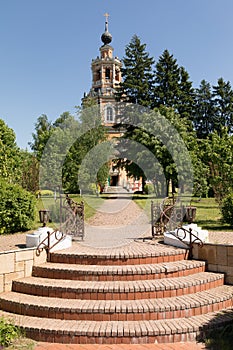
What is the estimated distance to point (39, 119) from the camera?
43406 millimetres

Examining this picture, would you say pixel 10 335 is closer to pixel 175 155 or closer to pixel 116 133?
pixel 175 155

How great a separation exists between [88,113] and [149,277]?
23841mm

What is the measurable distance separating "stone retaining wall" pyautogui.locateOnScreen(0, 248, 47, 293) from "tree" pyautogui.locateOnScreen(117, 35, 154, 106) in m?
26.7

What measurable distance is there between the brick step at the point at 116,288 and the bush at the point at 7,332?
81 centimetres

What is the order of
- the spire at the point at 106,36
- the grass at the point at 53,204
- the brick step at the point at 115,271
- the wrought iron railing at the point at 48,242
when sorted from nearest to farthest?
the brick step at the point at 115,271
the wrought iron railing at the point at 48,242
the grass at the point at 53,204
the spire at the point at 106,36

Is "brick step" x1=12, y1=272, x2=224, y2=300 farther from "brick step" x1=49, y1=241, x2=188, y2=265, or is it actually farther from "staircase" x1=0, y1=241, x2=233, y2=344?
"brick step" x1=49, y1=241, x2=188, y2=265

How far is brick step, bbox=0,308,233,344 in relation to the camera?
4234 millimetres

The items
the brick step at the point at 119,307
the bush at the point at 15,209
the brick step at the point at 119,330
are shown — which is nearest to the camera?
the brick step at the point at 119,330

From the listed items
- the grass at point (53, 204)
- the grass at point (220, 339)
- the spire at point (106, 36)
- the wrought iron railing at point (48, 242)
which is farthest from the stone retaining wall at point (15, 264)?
the spire at point (106, 36)

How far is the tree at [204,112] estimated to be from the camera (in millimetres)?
39781

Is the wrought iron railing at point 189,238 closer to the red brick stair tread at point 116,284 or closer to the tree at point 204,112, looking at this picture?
the red brick stair tread at point 116,284

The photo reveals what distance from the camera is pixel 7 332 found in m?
4.25

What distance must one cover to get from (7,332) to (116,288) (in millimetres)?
1635

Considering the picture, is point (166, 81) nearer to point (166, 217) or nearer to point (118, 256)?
point (166, 217)
